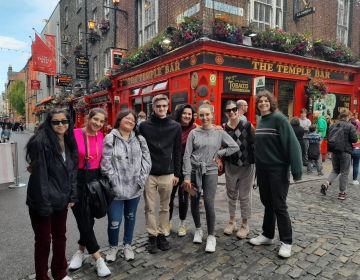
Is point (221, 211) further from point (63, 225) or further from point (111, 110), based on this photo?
point (111, 110)

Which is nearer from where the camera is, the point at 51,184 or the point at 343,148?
the point at 51,184

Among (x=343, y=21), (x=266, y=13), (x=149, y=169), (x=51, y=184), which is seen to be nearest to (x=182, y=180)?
(x=149, y=169)

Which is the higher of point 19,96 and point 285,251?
point 19,96

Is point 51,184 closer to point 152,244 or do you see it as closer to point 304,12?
point 152,244

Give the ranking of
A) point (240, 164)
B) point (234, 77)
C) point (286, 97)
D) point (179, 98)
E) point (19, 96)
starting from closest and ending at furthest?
point (240, 164)
point (234, 77)
point (179, 98)
point (286, 97)
point (19, 96)

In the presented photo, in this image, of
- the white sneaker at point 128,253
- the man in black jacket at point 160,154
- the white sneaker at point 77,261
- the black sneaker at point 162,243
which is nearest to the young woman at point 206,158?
the man in black jacket at point 160,154

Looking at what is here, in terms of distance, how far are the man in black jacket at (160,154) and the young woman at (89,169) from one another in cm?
63

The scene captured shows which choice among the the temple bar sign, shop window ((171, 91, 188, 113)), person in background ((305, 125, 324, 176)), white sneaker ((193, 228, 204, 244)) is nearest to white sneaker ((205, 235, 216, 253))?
white sneaker ((193, 228, 204, 244))

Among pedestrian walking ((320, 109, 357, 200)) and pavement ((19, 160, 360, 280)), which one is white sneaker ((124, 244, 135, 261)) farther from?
pedestrian walking ((320, 109, 357, 200))

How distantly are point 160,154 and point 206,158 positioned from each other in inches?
23.7

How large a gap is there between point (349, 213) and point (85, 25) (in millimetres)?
19583

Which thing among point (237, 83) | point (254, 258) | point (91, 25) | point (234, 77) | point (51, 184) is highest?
point (91, 25)

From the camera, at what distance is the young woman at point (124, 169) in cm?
336

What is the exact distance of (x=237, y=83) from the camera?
409 inches
